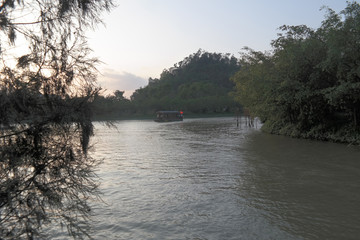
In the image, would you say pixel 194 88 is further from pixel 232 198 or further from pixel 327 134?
pixel 232 198

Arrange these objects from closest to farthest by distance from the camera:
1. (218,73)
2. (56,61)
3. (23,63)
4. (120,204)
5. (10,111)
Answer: (10,111), (23,63), (56,61), (120,204), (218,73)

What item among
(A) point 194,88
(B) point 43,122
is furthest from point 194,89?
(B) point 43,122

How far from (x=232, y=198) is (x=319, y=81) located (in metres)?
12.9

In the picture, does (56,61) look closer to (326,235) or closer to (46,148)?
(46,148)

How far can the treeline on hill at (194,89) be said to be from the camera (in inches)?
2980

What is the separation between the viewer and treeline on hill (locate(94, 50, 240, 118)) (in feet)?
248

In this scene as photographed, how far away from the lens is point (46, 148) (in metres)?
3.02

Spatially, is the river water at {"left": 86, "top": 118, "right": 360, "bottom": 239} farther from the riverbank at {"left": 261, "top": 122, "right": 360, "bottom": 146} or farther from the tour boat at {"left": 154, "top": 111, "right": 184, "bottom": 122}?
the tour boat at {"left": 154, "top": 111, "right": 184, "bottom": 122}

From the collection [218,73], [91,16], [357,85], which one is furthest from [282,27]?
[218,73]

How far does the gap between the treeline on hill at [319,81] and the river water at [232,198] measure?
3.92 meters

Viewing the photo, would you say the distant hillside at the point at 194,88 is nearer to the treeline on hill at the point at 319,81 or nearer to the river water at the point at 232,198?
the treeline on hill at the point at 319,81

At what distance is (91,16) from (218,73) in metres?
110

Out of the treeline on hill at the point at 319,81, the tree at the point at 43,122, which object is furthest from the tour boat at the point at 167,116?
the tree at the point at 43,122

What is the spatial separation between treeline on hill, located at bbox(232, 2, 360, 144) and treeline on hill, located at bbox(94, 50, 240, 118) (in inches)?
882
